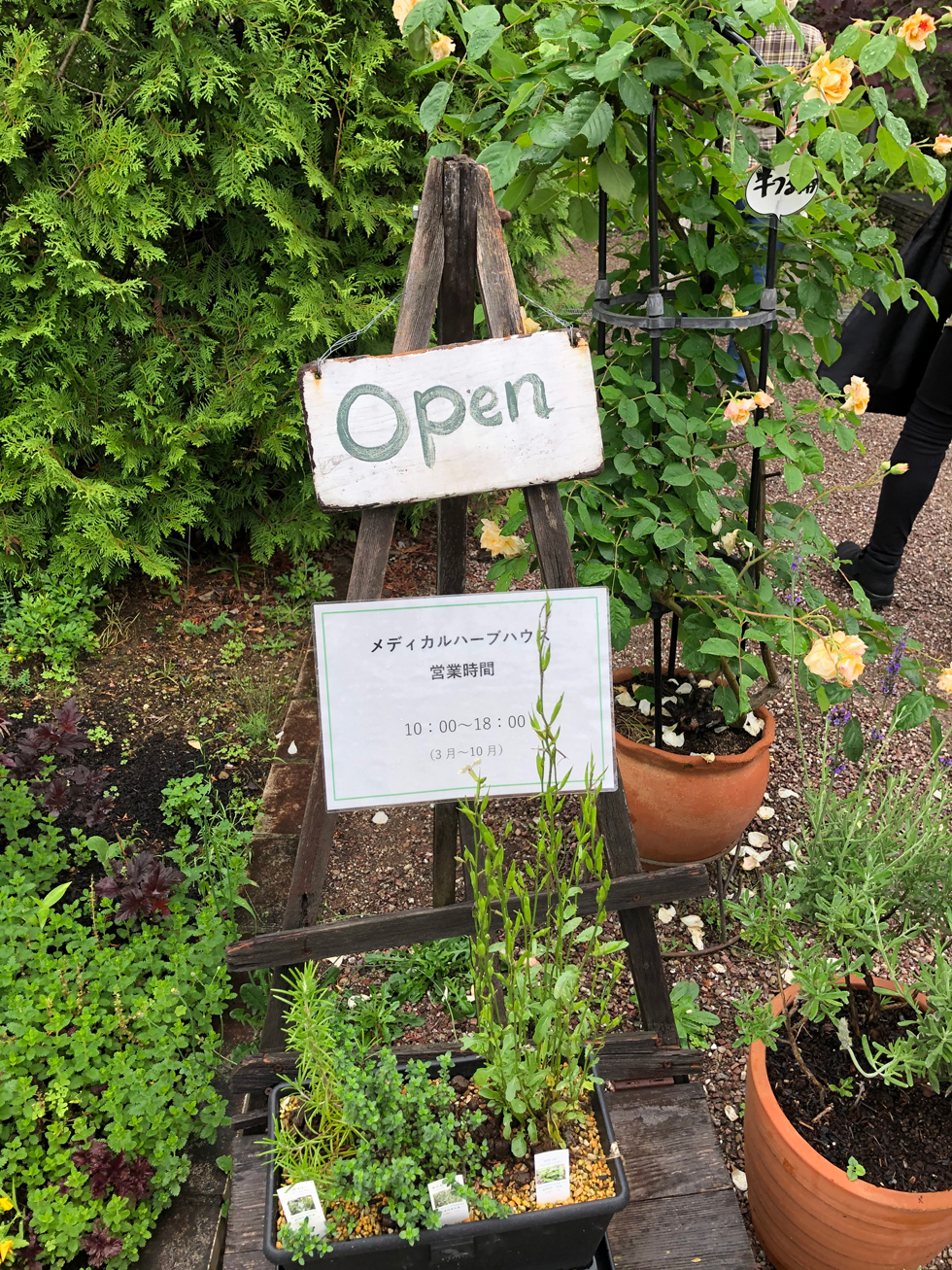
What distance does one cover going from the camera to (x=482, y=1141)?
1384mm

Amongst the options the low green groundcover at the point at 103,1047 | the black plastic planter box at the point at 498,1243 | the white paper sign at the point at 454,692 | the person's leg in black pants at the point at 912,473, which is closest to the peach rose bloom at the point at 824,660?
the white paper sign at the point at 454,692

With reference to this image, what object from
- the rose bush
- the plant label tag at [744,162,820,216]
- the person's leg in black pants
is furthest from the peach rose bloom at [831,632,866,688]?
the person's leg in black pants

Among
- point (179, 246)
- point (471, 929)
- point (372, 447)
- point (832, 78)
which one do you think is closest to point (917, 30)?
point (832, 78)

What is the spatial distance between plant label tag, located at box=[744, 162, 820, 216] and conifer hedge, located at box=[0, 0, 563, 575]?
5.83 ft

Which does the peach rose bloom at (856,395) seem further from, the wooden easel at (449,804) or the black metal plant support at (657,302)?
the wooden easel at (449,804)

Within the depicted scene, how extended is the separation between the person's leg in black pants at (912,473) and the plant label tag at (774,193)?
5.20ft

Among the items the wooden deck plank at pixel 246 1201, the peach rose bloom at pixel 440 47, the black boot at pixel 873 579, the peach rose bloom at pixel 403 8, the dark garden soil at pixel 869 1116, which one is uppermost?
the peach rose bloom at pixel 403 8

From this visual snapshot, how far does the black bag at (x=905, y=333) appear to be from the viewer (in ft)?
9.96

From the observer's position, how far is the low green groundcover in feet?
5.51

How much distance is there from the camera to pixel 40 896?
7.52 ft

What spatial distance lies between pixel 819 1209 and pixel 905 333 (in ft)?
9.20

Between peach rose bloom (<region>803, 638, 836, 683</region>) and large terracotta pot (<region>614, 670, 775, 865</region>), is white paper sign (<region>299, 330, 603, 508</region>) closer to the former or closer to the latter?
peach rose bloom (<region>803, 638, 836, 683</region>)

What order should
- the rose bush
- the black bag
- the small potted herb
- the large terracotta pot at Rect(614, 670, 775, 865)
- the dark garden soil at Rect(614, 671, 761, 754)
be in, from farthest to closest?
the black bag < the dark garden soil at Rect(614, 671, 761, 754) < the large terracotta pot at Rect(614, 670, 775, 865) < the rose bush < the small potted herb

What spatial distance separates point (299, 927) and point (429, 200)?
1.23 meters
